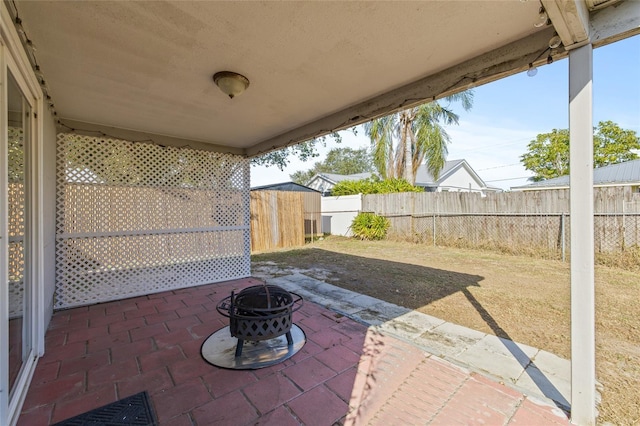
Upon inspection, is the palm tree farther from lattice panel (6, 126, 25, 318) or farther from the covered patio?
lattice panel (6, 126, 25, 318)

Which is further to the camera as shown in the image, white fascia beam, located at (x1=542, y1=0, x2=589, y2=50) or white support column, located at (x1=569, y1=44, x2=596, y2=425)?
white support column, located at (x1=569, y1=44, x2=596, y2=425)

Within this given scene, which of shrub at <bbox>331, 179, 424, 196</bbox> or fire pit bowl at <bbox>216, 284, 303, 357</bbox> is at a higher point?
shrub at <bbox>331, 179, 424, 196</bbox>

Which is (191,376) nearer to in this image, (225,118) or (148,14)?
(148,14)

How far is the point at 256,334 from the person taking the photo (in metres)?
2.26

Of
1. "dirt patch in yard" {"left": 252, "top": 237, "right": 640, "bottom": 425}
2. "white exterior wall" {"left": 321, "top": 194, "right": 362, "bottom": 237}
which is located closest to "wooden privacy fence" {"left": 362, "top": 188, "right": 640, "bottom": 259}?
"dirt patch in yard" {"left": 252, "top": 237, "right": 640, "bottom": 425}

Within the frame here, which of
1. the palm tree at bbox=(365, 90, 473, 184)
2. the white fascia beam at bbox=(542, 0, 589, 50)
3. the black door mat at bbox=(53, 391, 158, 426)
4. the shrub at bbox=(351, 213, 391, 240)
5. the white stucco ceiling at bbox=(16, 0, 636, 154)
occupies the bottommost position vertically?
the black door mat at bbox=(53, 391, 158, 426)

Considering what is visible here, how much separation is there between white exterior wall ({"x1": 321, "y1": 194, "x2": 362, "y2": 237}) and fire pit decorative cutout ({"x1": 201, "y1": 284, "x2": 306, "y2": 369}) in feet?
29.8

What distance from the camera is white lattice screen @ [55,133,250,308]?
377cm

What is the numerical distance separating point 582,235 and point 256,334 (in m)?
2.33

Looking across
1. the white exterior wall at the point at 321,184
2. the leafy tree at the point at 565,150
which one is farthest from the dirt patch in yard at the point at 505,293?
the leafy tree at the point at 565,150

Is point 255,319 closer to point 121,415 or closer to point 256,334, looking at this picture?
point 256,334

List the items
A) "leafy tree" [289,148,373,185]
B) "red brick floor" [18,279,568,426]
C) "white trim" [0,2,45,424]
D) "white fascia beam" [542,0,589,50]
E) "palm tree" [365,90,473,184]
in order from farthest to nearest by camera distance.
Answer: "leafy tree" [289,148,373,185] < "palm tree" [365,90,473,184] < "red brick floor" [18,279,568,426] < "white trim" [0,2,45,424] < "white fascia beam" [542,0,589,50]

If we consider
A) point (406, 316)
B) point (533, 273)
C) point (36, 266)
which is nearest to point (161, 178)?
point (36, 266)

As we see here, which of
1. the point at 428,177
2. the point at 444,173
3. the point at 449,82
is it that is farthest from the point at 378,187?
the point at 449,82
